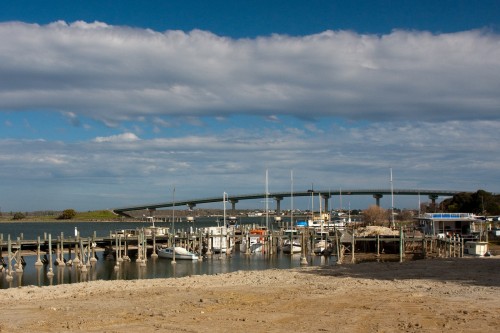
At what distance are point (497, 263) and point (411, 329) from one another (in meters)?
25.2

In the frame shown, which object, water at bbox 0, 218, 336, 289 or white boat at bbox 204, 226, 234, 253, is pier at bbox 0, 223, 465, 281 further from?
water at bbox 0, 218, 336, 289

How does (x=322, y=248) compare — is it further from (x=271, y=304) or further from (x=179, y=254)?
(x=271, y=304)

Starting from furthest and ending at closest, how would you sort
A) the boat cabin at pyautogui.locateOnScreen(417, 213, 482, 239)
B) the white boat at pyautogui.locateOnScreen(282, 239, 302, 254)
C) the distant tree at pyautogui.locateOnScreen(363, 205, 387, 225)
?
the distant tree at pyautogui.locateOnScreen(363, 205, 387, 225) → the white boat at pyautogui.locateOnScreen(282, 239, 302, 254) → the boat cabin at pyautogui.locateOnScreen(417, 213, 482, 239)

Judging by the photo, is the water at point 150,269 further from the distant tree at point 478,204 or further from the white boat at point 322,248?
the distant tree at point 478,204

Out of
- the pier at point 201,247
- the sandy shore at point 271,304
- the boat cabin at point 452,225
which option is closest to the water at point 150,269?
the pier at point 201,247

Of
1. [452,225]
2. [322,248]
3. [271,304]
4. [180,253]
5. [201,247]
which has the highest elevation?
[452,225]

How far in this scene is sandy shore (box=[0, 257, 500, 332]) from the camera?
62.9ft

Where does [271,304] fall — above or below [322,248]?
above

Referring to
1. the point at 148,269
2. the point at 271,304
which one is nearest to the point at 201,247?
the point at 148,269

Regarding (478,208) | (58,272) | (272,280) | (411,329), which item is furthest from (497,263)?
(478,208)

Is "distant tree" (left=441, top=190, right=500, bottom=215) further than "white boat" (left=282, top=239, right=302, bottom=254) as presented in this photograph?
Yes

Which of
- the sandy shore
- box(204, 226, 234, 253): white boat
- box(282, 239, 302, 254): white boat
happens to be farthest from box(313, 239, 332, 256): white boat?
the sandy shore

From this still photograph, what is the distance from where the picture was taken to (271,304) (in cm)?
2345

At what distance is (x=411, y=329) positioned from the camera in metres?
18.1
